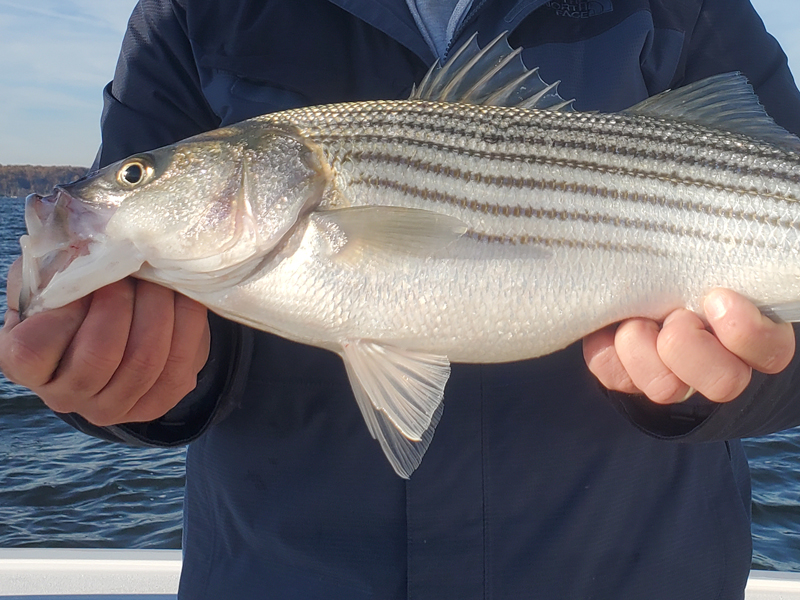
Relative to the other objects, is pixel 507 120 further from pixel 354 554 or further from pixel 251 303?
pixel 354 554

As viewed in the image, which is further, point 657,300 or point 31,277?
point 657,300

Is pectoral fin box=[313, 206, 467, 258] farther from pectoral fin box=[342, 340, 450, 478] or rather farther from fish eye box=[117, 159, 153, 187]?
fish eye box=[117, 159, 153, 187]

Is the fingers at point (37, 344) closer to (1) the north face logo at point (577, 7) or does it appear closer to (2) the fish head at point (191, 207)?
(2) the fish head at point (191, 207)

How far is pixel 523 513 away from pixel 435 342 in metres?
0.74

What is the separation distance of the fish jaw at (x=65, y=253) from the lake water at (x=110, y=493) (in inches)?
265

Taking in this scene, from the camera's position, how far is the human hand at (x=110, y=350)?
5.62 ft

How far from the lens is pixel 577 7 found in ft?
8.43

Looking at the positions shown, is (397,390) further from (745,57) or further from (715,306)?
A: (745,57)

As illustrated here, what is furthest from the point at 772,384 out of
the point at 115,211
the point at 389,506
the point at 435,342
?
the point at 115,211

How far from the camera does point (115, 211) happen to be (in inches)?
81.0

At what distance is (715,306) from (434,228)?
0.91 meters

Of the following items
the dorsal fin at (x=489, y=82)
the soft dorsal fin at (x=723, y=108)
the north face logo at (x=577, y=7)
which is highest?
the north face logo at (x=577, y=7)

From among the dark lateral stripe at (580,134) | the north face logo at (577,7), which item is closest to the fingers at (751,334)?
the dark lateral stripe at (580,134)

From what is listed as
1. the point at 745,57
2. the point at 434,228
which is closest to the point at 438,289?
the point at 434,228
